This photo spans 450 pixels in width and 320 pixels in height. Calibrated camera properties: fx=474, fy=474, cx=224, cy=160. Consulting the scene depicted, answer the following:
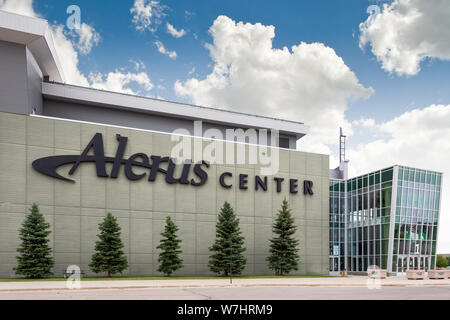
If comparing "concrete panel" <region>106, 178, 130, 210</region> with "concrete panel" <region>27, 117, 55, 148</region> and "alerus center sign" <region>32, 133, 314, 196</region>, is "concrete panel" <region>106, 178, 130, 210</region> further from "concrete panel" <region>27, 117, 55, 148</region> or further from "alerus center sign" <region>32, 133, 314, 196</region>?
"concrete panel" <region>27, 117, 55, 148</region>

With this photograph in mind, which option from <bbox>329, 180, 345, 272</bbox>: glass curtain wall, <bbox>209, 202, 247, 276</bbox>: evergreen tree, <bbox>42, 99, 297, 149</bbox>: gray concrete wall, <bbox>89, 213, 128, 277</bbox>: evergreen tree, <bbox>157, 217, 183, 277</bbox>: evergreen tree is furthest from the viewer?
<bbox>329, 180, 345, 272</bbox>: glass curtain wall

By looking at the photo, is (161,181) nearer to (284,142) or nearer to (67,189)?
(67,189)

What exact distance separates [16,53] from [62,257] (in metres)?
17.0

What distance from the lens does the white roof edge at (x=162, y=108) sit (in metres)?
45.4

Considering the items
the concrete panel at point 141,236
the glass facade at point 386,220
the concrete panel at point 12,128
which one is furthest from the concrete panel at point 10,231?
the glass facade at point 386,220

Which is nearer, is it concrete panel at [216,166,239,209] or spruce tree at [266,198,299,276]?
spruce tree at [266,198,299,276]

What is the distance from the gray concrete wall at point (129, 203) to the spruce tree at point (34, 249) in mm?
1587

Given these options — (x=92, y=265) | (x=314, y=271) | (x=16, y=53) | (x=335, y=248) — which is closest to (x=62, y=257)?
(x=92, y=265)

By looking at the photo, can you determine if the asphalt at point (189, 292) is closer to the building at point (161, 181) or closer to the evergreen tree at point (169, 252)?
the evergreen tree at point (169, 252)

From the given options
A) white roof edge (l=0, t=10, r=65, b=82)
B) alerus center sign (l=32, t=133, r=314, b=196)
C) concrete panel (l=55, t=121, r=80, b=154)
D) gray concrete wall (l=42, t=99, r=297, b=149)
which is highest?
white roof edge (l=0, t=10, r=65, b=82)

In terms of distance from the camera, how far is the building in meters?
37.9

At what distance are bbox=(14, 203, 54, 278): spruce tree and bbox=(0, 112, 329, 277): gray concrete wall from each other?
1.59m

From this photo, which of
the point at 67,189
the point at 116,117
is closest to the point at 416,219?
the point at 116,117

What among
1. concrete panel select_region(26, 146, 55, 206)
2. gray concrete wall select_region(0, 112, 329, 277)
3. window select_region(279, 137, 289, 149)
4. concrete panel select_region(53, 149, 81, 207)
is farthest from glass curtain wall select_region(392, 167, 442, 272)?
concrete panel select_region(26, 146, 55, 206)
